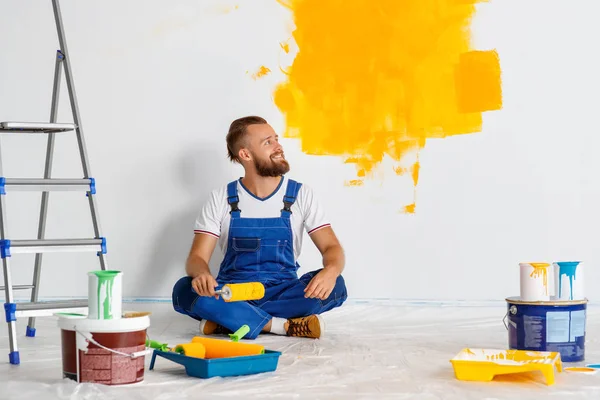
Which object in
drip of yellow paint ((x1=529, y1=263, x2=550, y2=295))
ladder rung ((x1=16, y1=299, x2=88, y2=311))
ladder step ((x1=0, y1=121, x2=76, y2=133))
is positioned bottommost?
ladder rung ((x1=16, y1=299, x2=88, y2=311))

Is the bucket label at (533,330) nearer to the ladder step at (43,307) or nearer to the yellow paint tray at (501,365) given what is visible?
the yellow paint tray at (501,365)

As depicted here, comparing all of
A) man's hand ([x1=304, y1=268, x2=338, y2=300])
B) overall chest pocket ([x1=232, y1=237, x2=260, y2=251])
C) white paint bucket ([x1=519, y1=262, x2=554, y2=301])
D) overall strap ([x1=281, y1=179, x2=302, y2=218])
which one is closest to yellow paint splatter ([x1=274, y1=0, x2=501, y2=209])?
overall strap ([x1=281, y1=179, x2=302, y2=218])

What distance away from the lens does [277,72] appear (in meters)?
3.48

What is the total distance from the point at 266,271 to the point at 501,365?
4.23 ft

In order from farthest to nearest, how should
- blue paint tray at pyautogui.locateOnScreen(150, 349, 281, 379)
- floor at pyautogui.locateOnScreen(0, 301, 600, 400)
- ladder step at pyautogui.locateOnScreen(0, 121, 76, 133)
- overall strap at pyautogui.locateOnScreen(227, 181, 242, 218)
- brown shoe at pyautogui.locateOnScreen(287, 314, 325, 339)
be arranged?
1. overall strap at pyautogui.locateOnScreen(227, 181, 242, 218)
2. brown shoe at pyautogui.locateOnScreen(287, 314, 325, 339)
3. ladder step at pyautogui.locateOnScreen(0, 121, 76, 133)
4. blue paint tray at pyautogui.locateOnScreen(150, 349, 281, 379)
5. floor at pyautogui.locateOnScreen(0, 301, 600, 400)

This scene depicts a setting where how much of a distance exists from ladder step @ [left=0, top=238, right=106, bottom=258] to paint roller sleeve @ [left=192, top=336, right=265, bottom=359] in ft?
1.98

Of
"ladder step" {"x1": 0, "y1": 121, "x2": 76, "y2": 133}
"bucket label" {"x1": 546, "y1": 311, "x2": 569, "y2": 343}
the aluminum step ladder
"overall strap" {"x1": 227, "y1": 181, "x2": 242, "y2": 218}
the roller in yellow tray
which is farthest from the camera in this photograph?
"overall strap" {"x1": 227, "y1": 181, "x2": 242, "y2": 218}

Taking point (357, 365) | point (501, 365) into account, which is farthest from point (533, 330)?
point (357, 365)

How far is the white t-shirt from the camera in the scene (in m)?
3.20

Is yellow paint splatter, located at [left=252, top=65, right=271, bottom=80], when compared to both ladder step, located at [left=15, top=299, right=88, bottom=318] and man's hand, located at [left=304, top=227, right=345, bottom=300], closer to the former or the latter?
man's hand, located at [left=304, top=227, right=345, bottom=300]

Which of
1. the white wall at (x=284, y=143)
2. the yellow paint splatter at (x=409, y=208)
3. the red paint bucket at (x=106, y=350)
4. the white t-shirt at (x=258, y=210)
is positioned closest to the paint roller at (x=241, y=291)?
the white t-shirt at (x=258, y=210)

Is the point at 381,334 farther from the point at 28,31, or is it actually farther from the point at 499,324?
the point at 28,31

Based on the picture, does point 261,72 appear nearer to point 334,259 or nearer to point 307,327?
point 334,259

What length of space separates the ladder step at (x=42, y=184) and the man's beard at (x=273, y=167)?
720 millimetres
